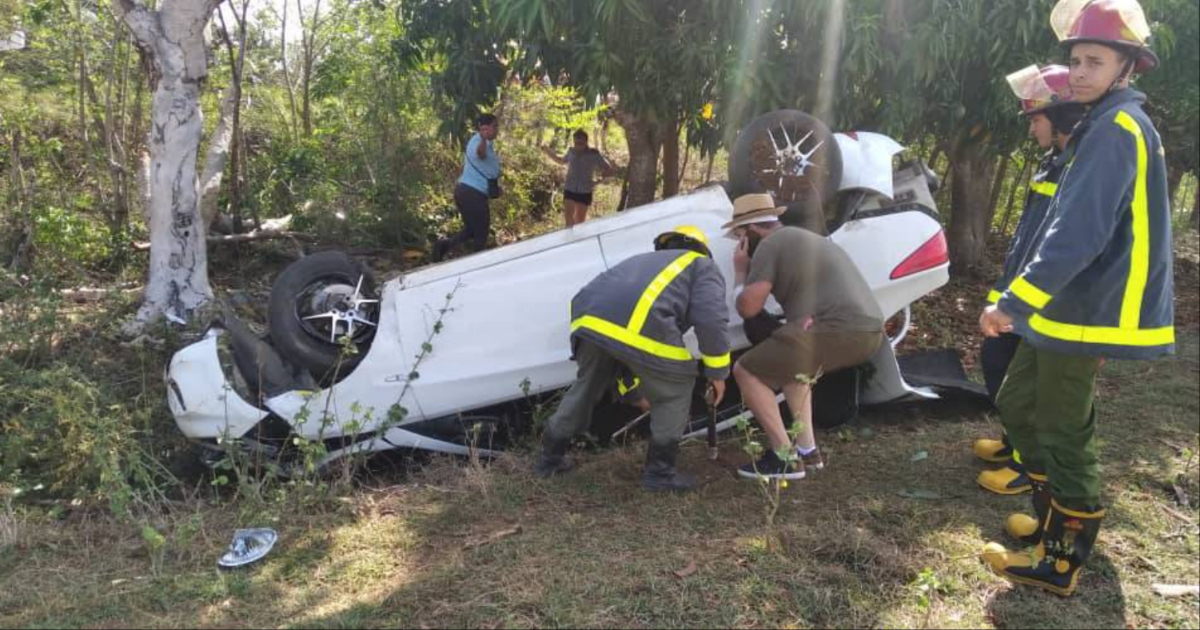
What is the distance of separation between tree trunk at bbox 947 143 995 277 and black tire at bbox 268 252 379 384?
5.40 metres

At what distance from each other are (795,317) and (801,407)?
409 mm

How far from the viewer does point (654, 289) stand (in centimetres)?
337

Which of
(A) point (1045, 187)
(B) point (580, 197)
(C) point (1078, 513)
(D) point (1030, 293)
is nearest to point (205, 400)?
(D) point (1030, 293)

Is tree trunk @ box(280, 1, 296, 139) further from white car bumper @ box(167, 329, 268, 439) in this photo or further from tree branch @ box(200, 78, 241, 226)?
white car bumper @ box(167, 329, 268, 439)

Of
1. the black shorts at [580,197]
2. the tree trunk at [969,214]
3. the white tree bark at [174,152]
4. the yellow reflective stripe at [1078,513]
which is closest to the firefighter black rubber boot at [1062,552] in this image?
the yellow reflective stripe at [1078,513]

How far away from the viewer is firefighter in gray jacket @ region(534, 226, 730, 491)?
11.0ft

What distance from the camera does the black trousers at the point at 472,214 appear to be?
736 cm

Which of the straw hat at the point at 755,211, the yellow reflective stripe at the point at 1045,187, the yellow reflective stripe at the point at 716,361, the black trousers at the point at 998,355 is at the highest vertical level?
the yellow reflective stripe at the point at 1045,187

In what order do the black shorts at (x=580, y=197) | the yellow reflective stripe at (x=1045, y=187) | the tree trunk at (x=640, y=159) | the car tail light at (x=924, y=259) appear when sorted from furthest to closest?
the black shorts at (x=580, y=197), the tree trunk at (x=640, y=159), the car tail light at (x=924, y=259), the yellow reflective stripe at (x=1045, y=187)

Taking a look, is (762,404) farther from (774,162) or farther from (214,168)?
(214,168)

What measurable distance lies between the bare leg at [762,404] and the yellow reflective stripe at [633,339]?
13.3 inches

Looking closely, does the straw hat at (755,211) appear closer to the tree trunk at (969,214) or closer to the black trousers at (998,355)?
the black trousers at (998,355)

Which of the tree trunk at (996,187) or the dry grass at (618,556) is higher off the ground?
the tree trunk at (996,187)

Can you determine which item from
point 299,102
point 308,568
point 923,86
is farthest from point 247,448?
point 299,102
